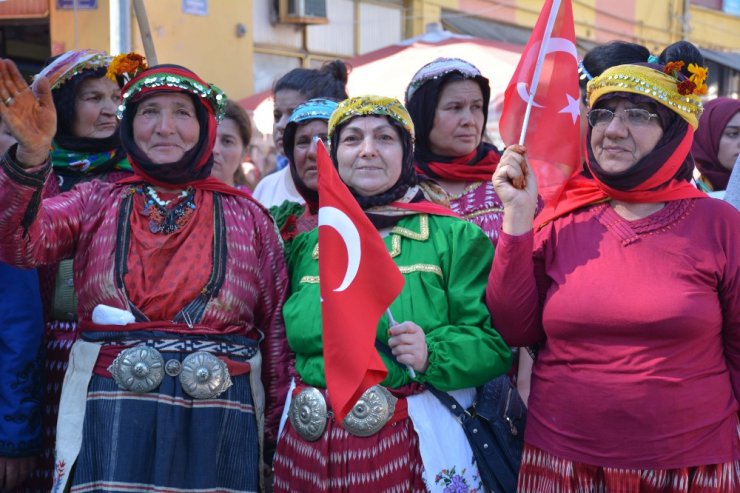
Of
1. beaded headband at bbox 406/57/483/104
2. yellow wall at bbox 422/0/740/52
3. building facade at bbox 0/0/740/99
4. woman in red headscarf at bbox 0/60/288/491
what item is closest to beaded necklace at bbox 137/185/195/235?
woman in red headscarf at bbox 0/60/288/491

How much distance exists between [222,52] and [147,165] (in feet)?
28.8

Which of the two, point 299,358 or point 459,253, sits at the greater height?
point 459,253

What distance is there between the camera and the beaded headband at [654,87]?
2900mm

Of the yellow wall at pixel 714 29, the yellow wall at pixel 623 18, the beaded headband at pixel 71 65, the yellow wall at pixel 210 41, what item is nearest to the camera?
the beaded headband at pixel 71 65

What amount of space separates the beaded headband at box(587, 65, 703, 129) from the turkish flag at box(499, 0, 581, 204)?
338 mm

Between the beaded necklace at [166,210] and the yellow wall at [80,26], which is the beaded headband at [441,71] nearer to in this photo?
the beaded necklace at [166,210]

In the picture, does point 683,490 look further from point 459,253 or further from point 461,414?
point 459,253

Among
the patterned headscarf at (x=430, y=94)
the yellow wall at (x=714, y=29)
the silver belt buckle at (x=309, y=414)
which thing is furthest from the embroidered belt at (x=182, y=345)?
the yellow wall at (x=714, y=29)

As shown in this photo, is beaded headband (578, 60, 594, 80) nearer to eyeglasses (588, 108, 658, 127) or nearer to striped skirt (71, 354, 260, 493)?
eyeglasses (588, 108, 658, 127)

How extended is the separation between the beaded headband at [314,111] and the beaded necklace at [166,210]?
2.95 feet

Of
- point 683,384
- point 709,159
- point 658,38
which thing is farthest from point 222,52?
point 658,38

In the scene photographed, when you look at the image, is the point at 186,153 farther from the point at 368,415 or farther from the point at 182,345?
the point at 368,415

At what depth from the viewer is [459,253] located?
3.16 metres

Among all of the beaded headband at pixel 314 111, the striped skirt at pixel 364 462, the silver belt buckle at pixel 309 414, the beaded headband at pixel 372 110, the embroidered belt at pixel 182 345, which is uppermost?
the beaded headband at pixel 372 110
